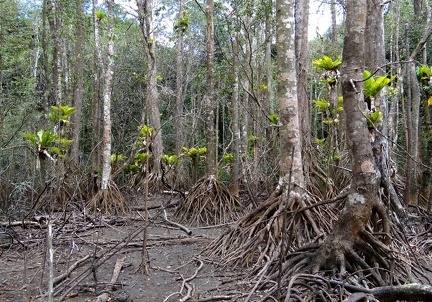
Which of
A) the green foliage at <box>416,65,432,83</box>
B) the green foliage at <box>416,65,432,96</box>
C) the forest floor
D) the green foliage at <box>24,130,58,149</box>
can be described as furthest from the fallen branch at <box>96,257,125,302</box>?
the green foliage at <box>416,65,432,83</box>

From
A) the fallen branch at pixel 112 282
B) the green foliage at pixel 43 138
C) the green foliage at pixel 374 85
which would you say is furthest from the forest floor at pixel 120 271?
the green foliage at pixel 374 85

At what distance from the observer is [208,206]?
7.65 metres

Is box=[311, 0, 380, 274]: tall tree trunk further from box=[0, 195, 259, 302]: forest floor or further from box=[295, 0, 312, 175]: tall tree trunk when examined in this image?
box=[295, 0, 312, 175]: tall tree trunk

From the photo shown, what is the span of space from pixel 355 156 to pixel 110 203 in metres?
6.27

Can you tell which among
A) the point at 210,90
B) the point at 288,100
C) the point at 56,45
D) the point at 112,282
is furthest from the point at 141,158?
the point at 112,282

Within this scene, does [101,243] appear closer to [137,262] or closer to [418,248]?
[137,262]

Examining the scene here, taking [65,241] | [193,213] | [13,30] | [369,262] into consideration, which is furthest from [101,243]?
[13,30]

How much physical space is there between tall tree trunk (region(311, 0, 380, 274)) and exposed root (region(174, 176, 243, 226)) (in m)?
3.99

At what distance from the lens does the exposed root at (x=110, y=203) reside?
8.43 meters

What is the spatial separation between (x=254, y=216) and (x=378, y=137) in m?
1.88

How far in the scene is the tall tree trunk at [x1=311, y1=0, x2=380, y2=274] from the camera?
138 inches

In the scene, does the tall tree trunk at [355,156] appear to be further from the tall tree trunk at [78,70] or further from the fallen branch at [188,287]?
the tall tree trunk at [78,70]

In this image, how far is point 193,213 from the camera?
7.64m

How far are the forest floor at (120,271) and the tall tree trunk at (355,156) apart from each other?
100 centimetres
